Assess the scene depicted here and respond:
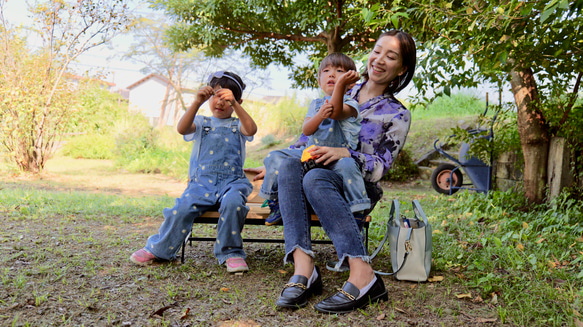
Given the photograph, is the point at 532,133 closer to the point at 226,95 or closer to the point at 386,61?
the point at 386,61

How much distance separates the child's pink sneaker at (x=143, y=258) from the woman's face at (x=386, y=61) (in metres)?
1.65

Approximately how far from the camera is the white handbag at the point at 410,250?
2.33 meters

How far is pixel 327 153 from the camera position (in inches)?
86.2

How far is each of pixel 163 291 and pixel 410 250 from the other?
1.30m

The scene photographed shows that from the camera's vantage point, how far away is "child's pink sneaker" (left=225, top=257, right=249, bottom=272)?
8.22 feet

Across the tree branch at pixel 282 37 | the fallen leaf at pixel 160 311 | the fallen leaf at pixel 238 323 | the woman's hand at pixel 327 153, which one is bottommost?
the fallen leaf at pixel 160 311

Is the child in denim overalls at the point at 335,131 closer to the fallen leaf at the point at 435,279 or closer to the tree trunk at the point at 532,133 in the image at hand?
the fallen leaf at the point at 435,279

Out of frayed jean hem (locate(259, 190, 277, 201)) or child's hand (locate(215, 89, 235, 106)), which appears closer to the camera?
frayed jean hem (locate(259, 190, 277, 201))

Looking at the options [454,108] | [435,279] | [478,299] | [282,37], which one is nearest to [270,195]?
[435,279]

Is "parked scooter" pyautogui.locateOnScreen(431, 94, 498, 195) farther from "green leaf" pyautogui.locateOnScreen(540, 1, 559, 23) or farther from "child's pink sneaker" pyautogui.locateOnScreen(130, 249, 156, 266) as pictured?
"child's pink sneaker" pyautogui.locateOnScreen(130, 249, 156, 266)

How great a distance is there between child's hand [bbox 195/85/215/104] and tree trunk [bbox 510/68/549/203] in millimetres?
2946

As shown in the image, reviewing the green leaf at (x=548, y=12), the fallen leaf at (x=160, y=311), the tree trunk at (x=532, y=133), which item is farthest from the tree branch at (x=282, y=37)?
the fallen leaf at (x=160, y=311)

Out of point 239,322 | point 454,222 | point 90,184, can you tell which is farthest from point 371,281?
point 90,184

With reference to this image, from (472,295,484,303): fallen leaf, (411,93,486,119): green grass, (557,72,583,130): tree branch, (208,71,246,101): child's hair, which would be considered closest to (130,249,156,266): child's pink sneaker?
Answer: (208,71,246,101): child's hair
